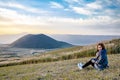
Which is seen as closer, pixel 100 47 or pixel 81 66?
pixel 100 47

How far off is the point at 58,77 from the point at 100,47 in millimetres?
4960

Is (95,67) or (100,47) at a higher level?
(100,47)

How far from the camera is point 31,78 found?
81.7 feet

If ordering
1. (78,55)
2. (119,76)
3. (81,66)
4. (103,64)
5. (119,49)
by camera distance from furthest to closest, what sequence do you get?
(78,55) → (119,49) → (81,66) → (103,64) → (119,76)

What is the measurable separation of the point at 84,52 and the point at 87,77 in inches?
1371

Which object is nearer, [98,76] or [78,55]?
[98,76]

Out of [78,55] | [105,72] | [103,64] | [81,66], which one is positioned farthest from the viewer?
[78,55]

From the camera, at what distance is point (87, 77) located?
21906mm

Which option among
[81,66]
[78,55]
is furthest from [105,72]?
[78,55]

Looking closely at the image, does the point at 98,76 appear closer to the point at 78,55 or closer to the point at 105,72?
the point at 105,72

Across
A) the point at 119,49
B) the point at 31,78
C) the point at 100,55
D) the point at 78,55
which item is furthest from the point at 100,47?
the point at 78,55

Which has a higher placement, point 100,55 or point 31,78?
point 100,55

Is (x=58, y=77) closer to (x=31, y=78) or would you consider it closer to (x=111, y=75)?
(x=31, y=78)

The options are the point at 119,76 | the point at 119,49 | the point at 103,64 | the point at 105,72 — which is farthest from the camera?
the point at 119,49
